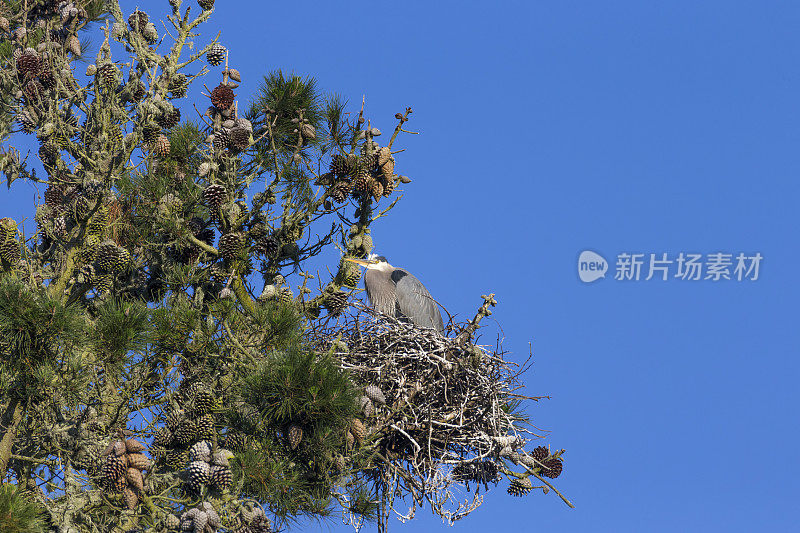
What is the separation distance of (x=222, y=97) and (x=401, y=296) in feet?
9.48

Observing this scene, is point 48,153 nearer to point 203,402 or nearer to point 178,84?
point 178,84

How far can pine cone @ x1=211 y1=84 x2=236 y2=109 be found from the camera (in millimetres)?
9016

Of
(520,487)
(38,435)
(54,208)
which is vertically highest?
(54,208)

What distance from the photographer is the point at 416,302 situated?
10.3 meters

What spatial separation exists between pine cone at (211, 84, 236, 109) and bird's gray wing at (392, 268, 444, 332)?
2.74 m

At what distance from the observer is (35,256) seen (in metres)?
9.07

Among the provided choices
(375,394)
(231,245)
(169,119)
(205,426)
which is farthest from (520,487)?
(169,119)

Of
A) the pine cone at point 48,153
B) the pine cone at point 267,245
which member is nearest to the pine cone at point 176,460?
the pine cone at point 267,245

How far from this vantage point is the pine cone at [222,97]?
9016mm

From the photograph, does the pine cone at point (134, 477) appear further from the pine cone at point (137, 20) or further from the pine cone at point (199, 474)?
the pine cone at point (137, 20)

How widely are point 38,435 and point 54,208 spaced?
2.33 metres

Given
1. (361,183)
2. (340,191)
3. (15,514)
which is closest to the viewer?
(15,514)

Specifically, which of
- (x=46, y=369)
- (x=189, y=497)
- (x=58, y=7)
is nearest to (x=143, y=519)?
(x=189, y=497)

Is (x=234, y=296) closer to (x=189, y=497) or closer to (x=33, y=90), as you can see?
(x=189, y=497)
